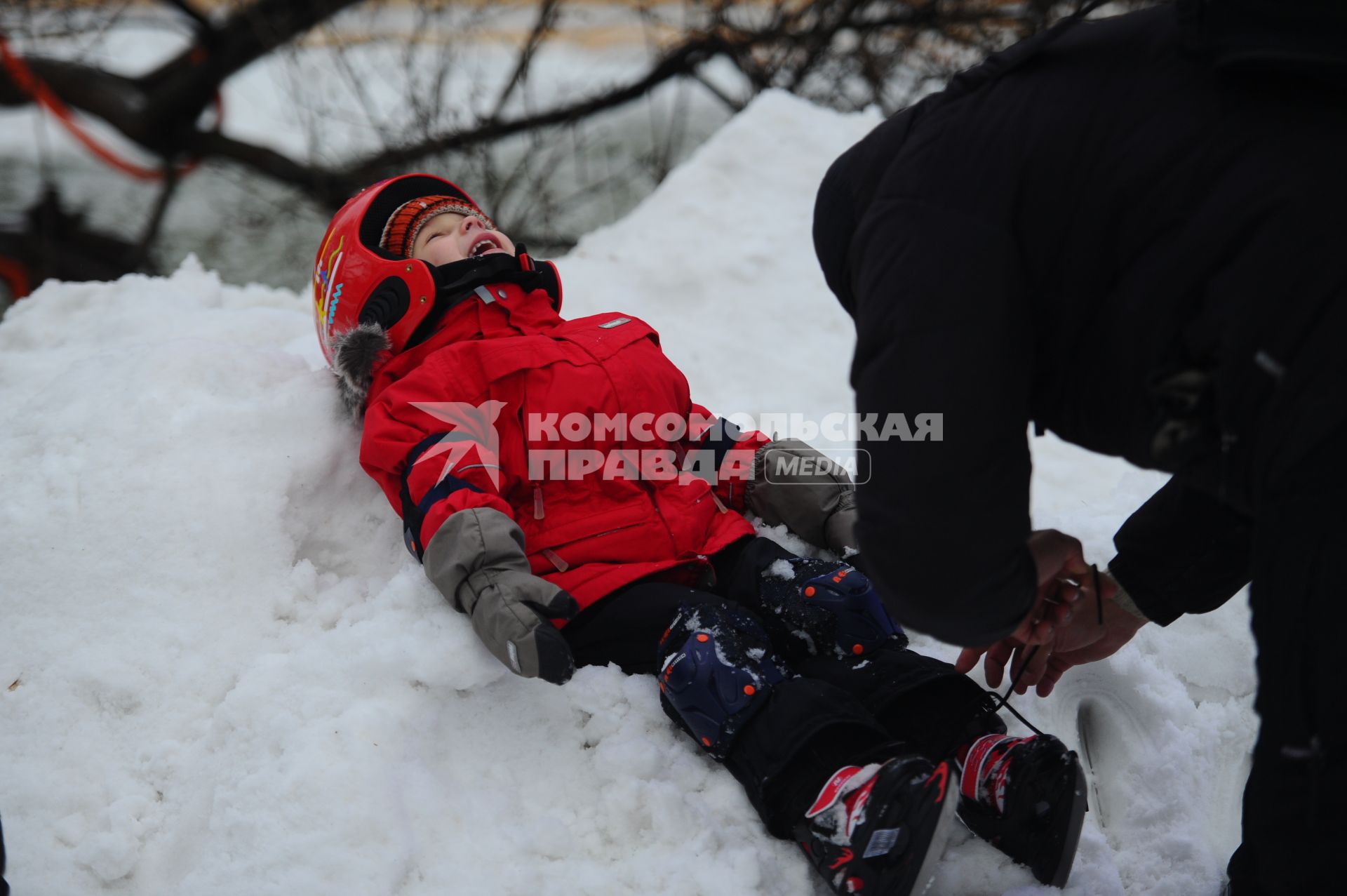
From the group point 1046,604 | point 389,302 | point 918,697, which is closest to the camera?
point 1046,604

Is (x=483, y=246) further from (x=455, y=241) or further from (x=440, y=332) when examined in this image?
(x=440, y=332)

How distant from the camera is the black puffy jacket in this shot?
0.97 meters

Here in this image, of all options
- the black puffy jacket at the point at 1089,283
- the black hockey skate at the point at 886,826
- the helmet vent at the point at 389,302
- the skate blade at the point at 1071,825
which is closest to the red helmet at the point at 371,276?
the helmet vent at the point at 389,302

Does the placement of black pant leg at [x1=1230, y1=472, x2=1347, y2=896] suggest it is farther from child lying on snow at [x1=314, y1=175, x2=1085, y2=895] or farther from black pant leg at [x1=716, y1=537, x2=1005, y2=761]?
black pant leg at [x1=716, y1=537, x2=1005, y2=761]

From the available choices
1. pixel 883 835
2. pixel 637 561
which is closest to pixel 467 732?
pixel 637 561

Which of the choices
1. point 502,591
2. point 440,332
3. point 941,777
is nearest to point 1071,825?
point 941,777

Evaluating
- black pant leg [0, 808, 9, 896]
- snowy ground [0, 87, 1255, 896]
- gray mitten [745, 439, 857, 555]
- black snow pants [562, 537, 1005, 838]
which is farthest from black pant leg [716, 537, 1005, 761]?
black pant leg [0, 808, 9, 896]

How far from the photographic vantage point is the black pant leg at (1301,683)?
97 centimetres

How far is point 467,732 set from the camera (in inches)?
68.1

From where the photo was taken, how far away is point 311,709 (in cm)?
167

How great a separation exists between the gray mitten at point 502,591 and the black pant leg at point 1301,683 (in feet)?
3.29

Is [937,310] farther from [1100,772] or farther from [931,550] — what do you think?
[1100,772]

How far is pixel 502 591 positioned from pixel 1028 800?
0.94 m

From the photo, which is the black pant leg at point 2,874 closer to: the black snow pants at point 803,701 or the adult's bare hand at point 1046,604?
the black snow pants at point 803,701
